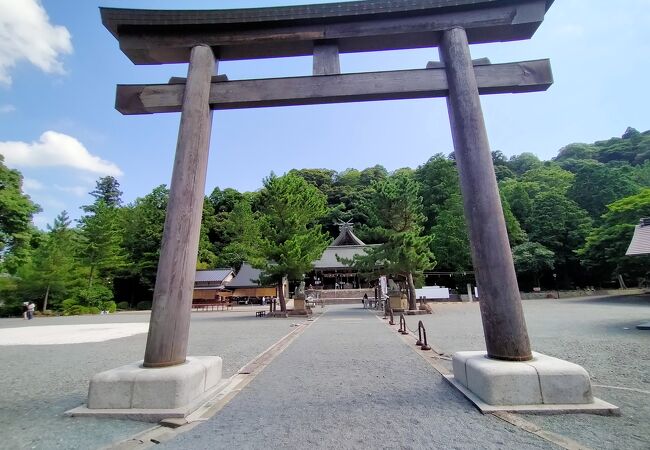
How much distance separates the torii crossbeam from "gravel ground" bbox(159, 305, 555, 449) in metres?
0.91

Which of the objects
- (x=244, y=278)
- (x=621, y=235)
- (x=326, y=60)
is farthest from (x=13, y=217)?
(x=621, y=235)

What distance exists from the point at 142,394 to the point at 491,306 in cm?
402

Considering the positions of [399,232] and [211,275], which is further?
[211,275]

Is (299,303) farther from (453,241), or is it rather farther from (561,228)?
(561,228)

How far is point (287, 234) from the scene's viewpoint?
63.6ft

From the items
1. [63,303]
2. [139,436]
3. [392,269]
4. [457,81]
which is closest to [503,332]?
[457,81]

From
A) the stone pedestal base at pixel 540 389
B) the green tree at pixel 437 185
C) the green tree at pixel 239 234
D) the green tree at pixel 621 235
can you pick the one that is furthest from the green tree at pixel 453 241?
the stone pedestal base at pixel 540 389

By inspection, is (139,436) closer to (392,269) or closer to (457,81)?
(457,81)

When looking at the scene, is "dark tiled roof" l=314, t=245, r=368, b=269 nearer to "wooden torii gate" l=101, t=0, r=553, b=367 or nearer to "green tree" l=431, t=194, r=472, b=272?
"green tree" l=431, t=194, r=472, b=272

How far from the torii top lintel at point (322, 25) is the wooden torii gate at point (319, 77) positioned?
0.05 feet

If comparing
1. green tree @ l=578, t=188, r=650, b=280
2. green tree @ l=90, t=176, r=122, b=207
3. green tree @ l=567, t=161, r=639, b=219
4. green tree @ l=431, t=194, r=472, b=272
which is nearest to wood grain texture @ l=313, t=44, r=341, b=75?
green tree @ l=578, t=188, r=650, b=280

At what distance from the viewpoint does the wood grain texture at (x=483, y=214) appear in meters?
3.80

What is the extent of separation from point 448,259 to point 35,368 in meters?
31.9

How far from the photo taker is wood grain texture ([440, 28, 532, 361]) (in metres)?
3.80
